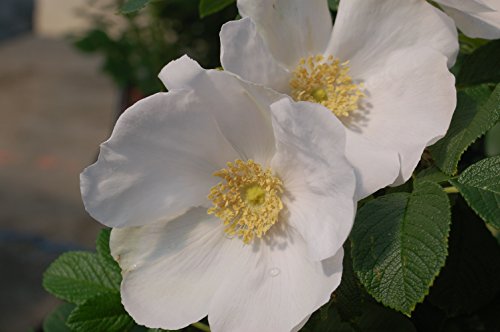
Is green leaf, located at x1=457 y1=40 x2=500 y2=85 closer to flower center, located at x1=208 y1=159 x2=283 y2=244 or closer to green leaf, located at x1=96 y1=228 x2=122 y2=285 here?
flower center, located at x1=208 y1=159 x2=283 y2=244

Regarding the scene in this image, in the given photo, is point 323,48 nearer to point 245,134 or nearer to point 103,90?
point 245,134

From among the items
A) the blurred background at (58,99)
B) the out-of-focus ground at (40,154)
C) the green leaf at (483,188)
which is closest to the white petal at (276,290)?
the green leaf at (483,188)

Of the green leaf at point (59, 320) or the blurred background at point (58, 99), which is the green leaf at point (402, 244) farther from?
the blurred background at point (58, 99)

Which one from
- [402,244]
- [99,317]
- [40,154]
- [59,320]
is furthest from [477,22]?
[40,154]

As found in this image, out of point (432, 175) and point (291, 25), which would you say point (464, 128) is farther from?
point (291, 25)

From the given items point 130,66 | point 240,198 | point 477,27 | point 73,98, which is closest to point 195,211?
point 240,198
